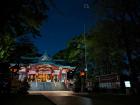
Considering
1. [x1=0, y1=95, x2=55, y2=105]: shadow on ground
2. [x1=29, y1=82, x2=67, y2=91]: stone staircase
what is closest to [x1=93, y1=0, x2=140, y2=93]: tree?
[x1=0, y1=95, x2=55, y2=105]: shadow on ground

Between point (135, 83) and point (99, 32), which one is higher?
point (99, 32)

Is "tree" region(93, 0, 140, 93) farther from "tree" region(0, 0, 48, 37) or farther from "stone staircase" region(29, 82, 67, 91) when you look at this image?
"stone staircase" region(29, 82, 67, 91)

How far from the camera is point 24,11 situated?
15609mm

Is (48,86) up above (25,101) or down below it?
above

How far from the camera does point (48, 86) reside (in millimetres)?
71500

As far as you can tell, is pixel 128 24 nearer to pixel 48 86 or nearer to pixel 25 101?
pixel 25 101

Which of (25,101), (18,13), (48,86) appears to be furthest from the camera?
(48,86)

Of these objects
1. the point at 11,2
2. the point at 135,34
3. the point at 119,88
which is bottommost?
the point at 119,88

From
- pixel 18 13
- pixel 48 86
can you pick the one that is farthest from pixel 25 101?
pixel 48 86

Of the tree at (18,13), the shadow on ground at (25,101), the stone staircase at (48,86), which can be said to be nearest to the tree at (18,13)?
the tree at (18,13)

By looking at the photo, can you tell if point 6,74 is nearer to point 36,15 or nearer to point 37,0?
point 36,15

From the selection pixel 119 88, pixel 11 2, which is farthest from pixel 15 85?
pixel 11 2

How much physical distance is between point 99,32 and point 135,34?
4.55 m

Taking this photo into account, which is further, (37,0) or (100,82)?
(100,82)
